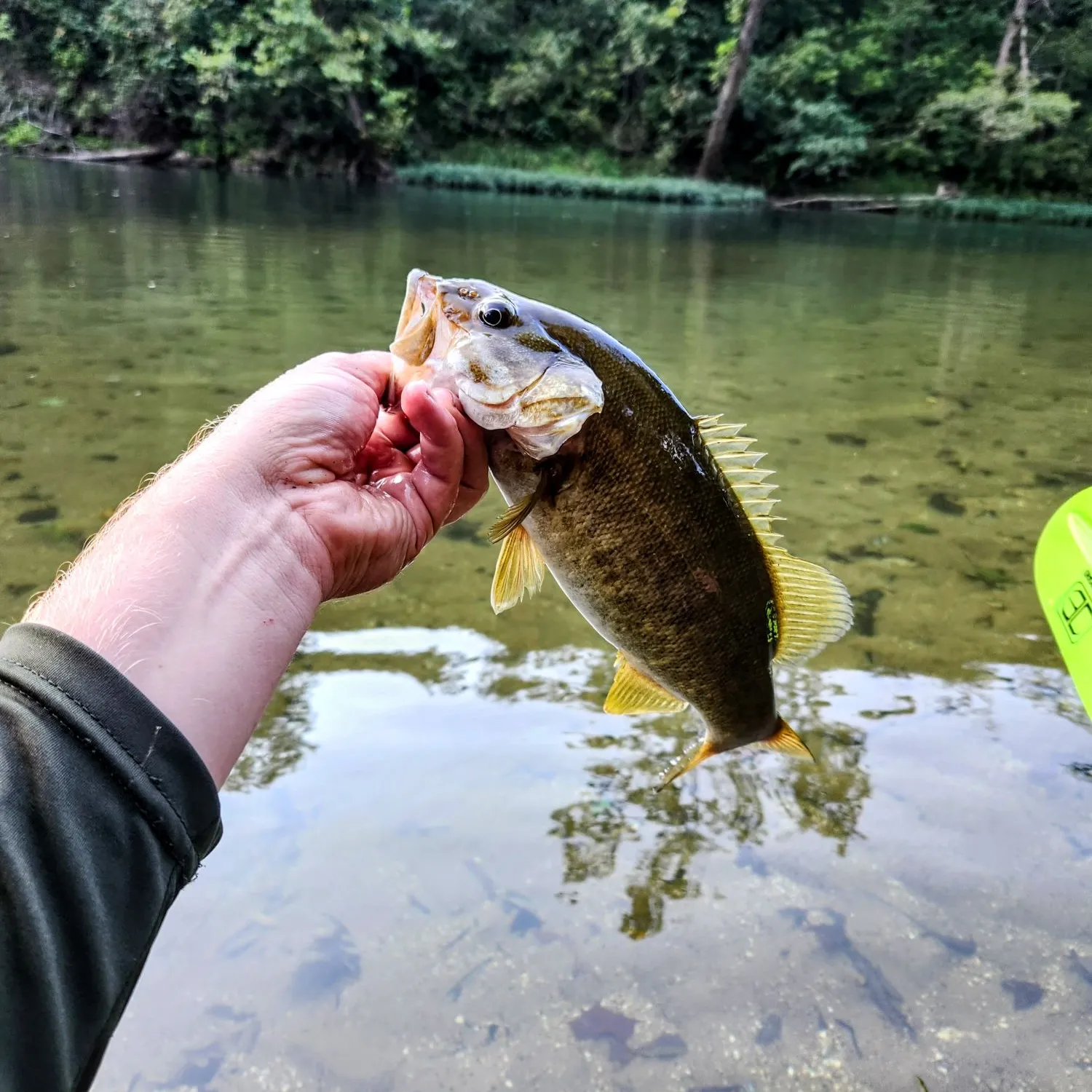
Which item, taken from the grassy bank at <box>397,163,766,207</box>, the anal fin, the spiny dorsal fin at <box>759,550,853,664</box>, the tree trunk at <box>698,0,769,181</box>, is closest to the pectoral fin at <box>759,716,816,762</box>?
the anal fin

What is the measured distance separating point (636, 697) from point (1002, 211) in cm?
3630

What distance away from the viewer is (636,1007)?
2.40m

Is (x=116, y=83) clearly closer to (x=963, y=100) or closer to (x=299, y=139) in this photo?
(x=299, y=139)

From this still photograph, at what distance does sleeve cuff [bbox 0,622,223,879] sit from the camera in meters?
1.19

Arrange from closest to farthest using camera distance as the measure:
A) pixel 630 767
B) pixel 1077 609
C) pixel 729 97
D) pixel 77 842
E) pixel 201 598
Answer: pixel 77 842 < pixel 201 598 < pixel 630 767 < pixel 1077 609 < pixel 729 97

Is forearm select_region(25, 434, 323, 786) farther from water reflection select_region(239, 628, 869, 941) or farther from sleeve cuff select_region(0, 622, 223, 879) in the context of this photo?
water reflection select_region(239, 628, 869, 941)

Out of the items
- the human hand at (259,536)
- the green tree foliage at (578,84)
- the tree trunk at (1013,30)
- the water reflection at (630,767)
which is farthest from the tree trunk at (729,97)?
the human hand at (259,536)

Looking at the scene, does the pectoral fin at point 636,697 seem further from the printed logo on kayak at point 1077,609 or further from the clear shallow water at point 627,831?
the printed logo on kayak at point 1077,609

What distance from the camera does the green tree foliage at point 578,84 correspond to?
34.2 meters

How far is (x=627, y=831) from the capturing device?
9.87 ft

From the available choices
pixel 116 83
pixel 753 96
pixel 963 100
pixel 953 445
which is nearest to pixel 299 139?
pixel 116 83

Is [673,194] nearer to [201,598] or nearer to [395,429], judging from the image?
[395,429]

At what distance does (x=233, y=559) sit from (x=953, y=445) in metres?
6.58

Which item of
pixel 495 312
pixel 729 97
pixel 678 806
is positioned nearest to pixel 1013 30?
pixel 729 97
